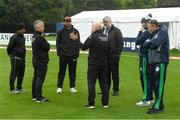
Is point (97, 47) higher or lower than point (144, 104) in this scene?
higher

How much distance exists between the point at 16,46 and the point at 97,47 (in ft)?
9.29

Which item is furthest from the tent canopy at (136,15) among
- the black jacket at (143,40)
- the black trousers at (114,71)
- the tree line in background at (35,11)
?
the tree line in background at (35,11)

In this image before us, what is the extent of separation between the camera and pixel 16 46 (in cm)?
1291

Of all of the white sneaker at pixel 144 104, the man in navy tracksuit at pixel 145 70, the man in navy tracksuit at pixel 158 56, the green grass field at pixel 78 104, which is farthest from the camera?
the white sneaker at pixel 144 104

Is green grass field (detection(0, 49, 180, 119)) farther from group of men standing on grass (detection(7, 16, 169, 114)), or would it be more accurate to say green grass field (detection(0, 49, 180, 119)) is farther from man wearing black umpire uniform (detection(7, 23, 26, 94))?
man wearing black umpire uniform (detection(7, 23, 26, 94))

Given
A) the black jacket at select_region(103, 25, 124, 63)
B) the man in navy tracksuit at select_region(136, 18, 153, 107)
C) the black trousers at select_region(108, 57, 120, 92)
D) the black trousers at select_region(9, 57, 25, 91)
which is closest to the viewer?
the man in navy tracksuit at select_region(136, 18, 153, 107)

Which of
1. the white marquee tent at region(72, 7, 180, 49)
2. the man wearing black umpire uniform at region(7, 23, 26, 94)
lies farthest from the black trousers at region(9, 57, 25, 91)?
the white marquee tent at region(72, 7, 180, 49)

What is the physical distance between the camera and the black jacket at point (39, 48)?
11.7m

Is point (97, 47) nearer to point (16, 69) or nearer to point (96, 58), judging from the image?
point (96, 58)

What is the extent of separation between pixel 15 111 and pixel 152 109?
2960mm

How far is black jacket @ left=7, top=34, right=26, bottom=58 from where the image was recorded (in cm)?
1284

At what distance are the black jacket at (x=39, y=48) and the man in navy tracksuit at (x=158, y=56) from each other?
2548 mm

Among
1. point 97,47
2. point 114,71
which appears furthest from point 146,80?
point 114,71

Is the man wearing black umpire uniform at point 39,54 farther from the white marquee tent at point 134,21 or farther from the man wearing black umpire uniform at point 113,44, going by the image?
the white marquee tent at point 134,21
